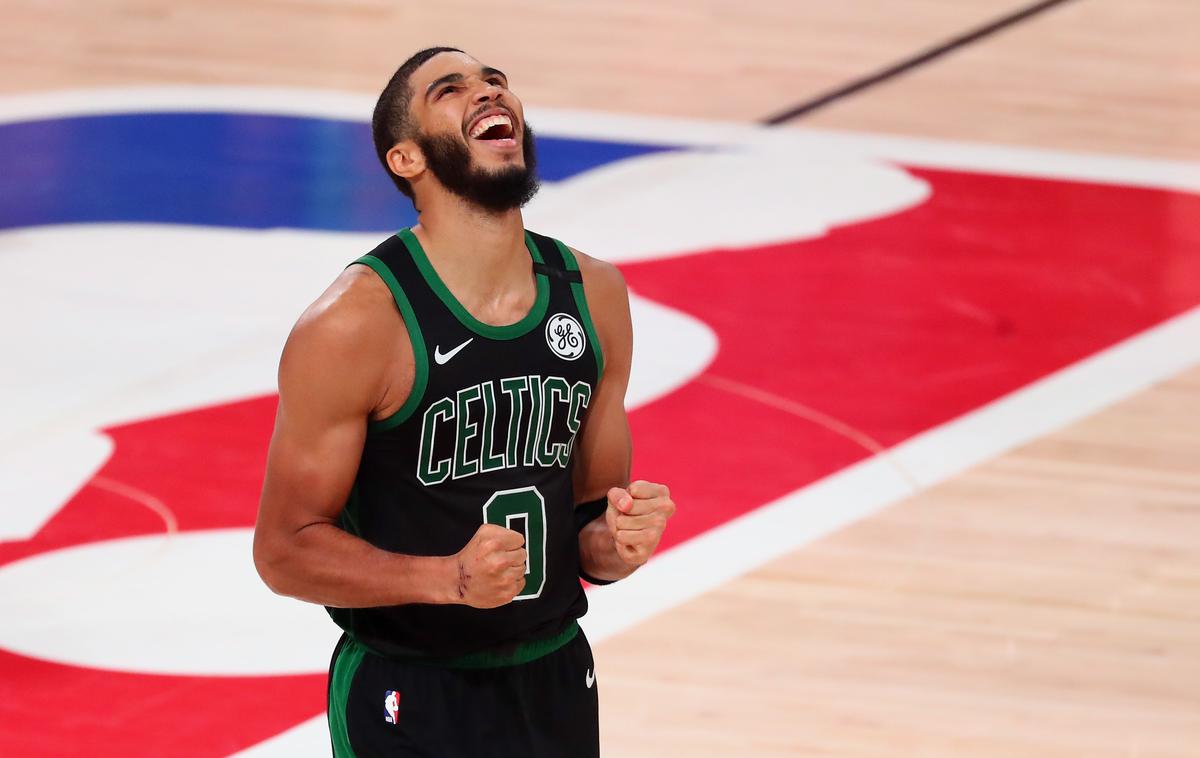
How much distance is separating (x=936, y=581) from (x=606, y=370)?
2.21 metres

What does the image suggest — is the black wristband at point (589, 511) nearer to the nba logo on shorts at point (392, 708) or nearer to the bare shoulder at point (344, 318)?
the nba logo on shorts at point (392, 708)

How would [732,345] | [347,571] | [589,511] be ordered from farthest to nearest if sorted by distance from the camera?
[732,345], [589,511], [347,571]

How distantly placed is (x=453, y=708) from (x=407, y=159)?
0.76 meters

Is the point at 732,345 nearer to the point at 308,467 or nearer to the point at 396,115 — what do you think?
the point at 396,115

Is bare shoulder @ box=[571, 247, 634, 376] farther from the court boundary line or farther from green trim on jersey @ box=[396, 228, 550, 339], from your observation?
the court boundary line

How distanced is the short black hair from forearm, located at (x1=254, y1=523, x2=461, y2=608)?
48 cm

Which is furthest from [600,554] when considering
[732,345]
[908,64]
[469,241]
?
[908,64]

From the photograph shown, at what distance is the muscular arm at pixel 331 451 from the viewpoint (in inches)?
92.4

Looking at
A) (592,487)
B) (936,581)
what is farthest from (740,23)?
(592,487)

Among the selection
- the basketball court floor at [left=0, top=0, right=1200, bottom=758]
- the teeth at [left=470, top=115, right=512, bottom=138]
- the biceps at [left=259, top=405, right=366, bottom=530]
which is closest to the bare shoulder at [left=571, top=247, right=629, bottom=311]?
the teeth at [left=470, top=115, right=512, bottom=138]

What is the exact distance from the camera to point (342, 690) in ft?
8.50

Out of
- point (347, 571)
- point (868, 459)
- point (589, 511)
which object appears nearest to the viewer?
point (347, 571)

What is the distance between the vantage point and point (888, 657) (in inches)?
168

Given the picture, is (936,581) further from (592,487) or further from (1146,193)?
(1146,193)
